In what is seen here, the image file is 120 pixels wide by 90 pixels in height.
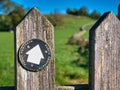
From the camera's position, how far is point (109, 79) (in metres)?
3.56

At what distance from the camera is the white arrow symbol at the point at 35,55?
3.39 meters

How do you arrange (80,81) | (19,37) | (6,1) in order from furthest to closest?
1. (6,1)
2. (80,81)
3. (19,37)

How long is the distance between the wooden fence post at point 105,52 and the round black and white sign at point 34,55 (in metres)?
0.42

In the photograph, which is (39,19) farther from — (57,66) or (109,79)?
(57,66)

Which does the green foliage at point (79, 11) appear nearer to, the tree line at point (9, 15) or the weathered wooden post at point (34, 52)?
the tree line at point (9, 15)

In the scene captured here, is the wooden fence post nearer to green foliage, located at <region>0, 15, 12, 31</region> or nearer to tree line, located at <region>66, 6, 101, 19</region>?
green foliage, located at <region>0, 15, 12, 31</region>

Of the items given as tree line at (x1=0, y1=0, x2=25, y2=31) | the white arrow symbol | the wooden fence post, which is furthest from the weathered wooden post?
tree line at (x1=0, y1=0, x2=25, y2=31)

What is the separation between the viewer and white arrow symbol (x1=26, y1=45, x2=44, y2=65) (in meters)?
3.39

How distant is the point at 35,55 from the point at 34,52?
31mm

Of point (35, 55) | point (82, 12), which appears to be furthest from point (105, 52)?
point (82, 12)

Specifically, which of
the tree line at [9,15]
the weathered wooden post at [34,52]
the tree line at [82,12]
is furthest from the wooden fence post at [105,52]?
the tree line at [82,12]

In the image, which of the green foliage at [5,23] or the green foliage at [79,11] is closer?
the green foliage at [5,23]

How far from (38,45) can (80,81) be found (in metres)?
4.83

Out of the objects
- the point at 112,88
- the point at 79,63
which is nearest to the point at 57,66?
the point at 79,63
